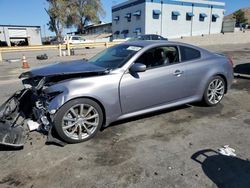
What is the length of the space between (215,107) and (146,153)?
8.55 ft

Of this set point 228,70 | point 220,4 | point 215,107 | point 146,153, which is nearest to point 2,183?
point 146,153

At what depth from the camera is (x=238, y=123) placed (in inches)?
176

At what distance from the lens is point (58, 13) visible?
159ft

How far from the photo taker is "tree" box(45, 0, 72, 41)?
48312mm

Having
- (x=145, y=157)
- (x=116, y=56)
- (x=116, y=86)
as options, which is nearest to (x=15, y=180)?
(x=145, y=157)

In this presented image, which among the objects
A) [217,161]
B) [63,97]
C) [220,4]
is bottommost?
[217,161]

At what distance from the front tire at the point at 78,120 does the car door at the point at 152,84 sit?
0.52 meters

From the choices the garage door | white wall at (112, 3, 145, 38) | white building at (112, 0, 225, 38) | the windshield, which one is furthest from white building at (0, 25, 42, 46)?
the windshield

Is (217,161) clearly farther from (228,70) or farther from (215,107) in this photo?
(228,70)

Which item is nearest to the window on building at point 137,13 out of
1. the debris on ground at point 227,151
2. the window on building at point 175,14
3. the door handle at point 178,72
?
the window on building at point 175,14

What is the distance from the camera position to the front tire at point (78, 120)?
11.9ft

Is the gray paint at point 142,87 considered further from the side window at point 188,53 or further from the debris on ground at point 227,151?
the debris on ground at point 227,151

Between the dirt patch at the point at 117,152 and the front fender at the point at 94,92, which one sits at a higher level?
the front fender at the point at 94,92

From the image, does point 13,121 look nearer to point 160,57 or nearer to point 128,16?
point 160,57
